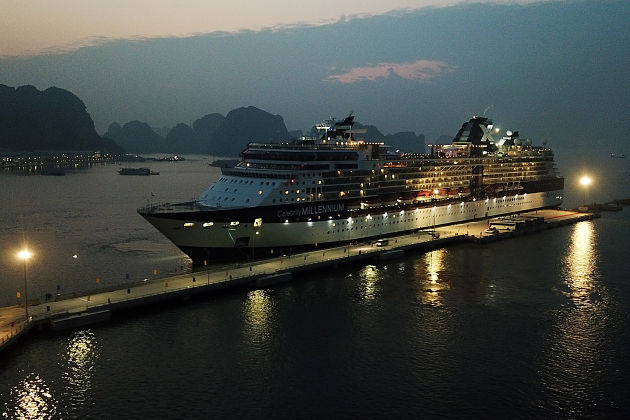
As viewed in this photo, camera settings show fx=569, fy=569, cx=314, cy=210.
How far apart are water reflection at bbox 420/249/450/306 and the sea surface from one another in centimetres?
18

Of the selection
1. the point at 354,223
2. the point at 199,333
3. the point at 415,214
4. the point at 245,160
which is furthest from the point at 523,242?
the point at 199,333

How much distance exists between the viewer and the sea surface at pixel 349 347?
20641 millimetres

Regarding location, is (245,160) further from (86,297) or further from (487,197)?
(487,197)

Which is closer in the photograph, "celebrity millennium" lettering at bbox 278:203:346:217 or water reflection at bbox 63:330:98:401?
water reflection at bbox 63:330:98:401

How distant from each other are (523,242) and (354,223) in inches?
672

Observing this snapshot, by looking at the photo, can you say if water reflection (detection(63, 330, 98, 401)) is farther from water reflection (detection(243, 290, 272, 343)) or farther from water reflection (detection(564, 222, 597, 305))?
water reflection (detection(564, 222, 597, 305))

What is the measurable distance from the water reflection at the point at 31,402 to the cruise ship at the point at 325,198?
643 inches

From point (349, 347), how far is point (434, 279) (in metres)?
13.8

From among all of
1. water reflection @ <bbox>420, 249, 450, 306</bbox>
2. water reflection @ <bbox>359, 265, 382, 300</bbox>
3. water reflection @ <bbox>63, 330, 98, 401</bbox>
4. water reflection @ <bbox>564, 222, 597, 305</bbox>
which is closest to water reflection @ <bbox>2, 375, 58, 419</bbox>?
water reflection @ <bbox>63, 330, 98, 401</bbox>

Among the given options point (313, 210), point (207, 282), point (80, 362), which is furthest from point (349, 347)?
point (313, 210)

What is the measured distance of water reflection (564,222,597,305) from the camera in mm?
35062

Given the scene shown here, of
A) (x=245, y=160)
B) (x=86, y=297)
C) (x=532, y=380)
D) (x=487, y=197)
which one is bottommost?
(x=532, y=380)

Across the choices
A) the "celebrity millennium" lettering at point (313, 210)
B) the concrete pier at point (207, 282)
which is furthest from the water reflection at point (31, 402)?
the "celebrity millennium" lettering at point (313, 210)

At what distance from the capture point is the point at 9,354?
23922 millimetres
